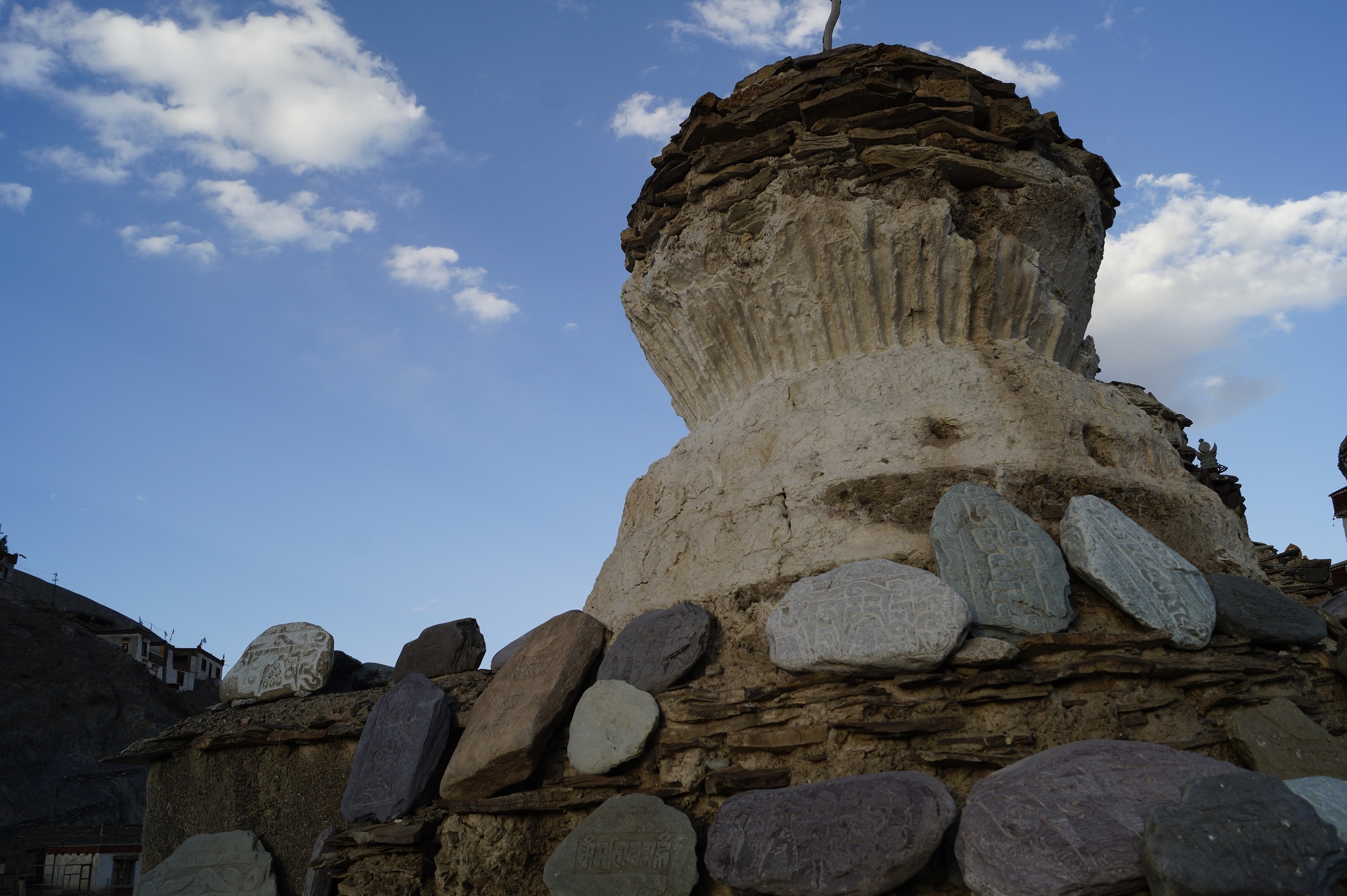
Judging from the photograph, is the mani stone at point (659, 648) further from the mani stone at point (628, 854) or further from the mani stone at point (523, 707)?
the mani stone at point (628, 854)

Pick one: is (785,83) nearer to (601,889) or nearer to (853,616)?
(853,616)

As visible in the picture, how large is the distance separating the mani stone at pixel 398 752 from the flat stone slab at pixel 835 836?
1792mm

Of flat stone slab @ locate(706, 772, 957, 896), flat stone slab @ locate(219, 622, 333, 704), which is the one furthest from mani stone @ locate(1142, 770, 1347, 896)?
flat stone slab @ locate(219, 622, 333, 704)

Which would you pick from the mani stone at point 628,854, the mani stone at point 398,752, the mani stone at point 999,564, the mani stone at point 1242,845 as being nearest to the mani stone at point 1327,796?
the mani stone at point 1242,845

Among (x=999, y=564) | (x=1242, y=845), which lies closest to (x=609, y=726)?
(x=999, y=564)

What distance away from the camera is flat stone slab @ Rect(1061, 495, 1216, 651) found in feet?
12.6

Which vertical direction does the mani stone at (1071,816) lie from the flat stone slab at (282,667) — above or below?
below

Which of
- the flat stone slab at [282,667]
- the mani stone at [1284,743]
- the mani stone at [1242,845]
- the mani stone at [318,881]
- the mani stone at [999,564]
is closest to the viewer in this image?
the mani stone at [1242,845]

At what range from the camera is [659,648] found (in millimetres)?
4316

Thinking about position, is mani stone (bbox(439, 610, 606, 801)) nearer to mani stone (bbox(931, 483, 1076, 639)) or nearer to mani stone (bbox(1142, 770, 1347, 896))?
mani stone (bbox(931, 483, 1076, 639))

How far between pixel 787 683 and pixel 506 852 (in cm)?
143

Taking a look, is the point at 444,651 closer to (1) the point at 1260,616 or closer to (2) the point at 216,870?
(2) the point at 216,870

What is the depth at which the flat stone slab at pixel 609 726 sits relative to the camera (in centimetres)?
394

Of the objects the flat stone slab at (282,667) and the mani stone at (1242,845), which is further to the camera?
the flat stone slab at (282,667)
